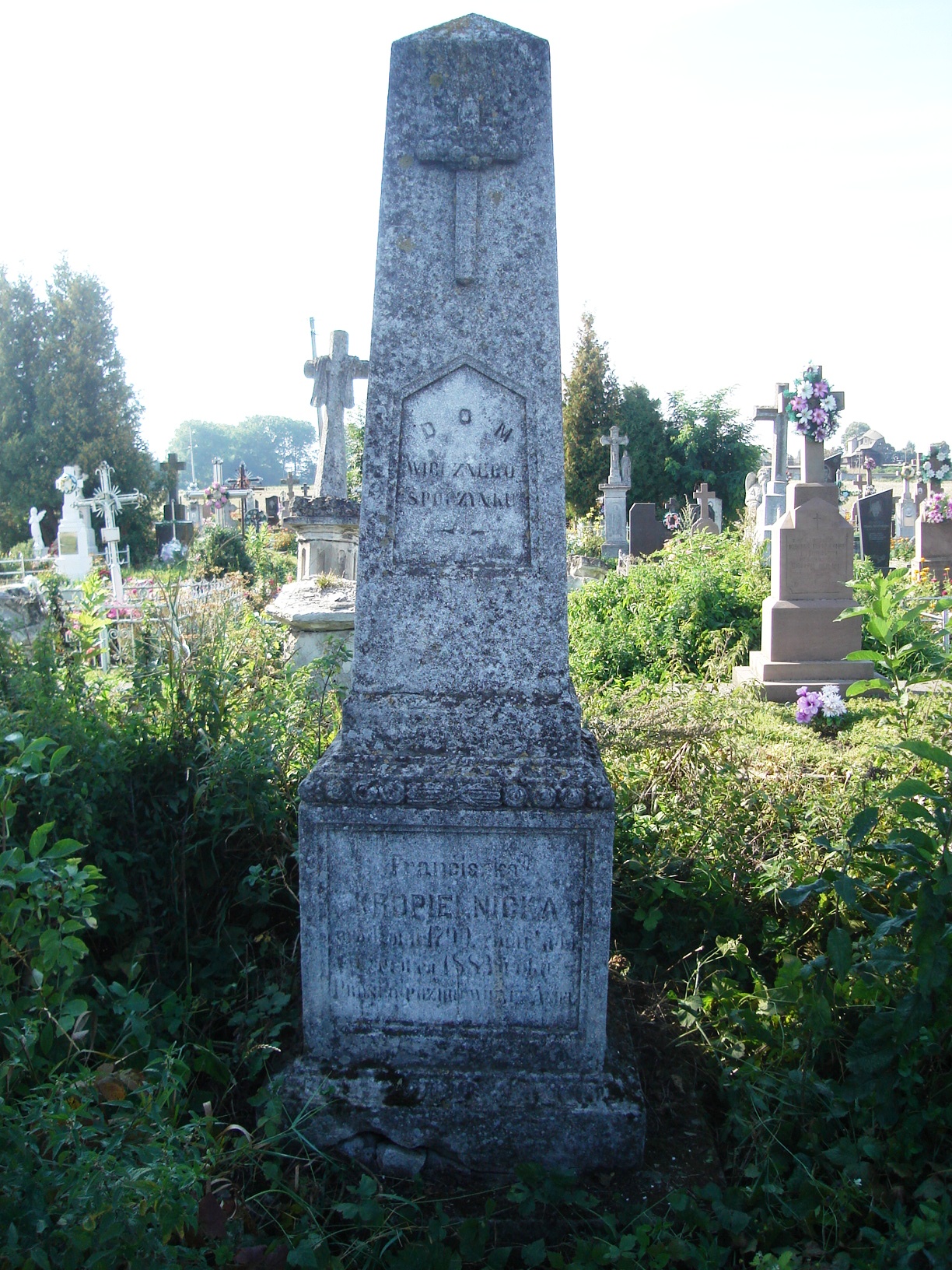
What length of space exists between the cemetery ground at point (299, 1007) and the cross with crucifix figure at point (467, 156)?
178 centimetres

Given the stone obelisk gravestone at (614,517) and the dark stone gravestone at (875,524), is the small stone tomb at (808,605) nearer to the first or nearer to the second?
the dark stone gravestone at (875,524)

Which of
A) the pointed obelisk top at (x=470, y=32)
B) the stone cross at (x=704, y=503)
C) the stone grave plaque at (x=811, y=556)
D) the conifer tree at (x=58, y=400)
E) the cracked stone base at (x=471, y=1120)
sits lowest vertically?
the cracked stone base at (x=471, y=1120)

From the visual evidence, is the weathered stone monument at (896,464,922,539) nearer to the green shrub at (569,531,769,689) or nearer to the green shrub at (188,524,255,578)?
the green shrub at (569,531,769,689)

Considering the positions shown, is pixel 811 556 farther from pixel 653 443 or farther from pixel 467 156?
pixel 653 443

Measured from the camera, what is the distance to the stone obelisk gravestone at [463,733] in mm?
2449

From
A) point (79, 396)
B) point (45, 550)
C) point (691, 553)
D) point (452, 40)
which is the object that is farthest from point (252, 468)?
point (452, 40)

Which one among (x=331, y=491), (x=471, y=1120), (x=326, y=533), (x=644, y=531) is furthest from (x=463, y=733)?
(x=644, y=531)

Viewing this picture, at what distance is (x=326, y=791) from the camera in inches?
96.5

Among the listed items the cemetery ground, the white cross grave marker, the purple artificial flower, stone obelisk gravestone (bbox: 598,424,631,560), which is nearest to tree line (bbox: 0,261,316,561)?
the white cross grave marker

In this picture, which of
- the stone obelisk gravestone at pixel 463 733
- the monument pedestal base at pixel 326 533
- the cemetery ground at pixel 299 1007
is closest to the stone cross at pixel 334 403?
the monument pedestal base at pixel 326 533

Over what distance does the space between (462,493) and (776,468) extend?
15.3 m

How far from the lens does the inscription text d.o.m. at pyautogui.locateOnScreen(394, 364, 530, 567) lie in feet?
8.48

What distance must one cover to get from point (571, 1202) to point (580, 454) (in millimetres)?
30765

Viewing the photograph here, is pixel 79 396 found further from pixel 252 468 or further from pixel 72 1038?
pixel 252 468
